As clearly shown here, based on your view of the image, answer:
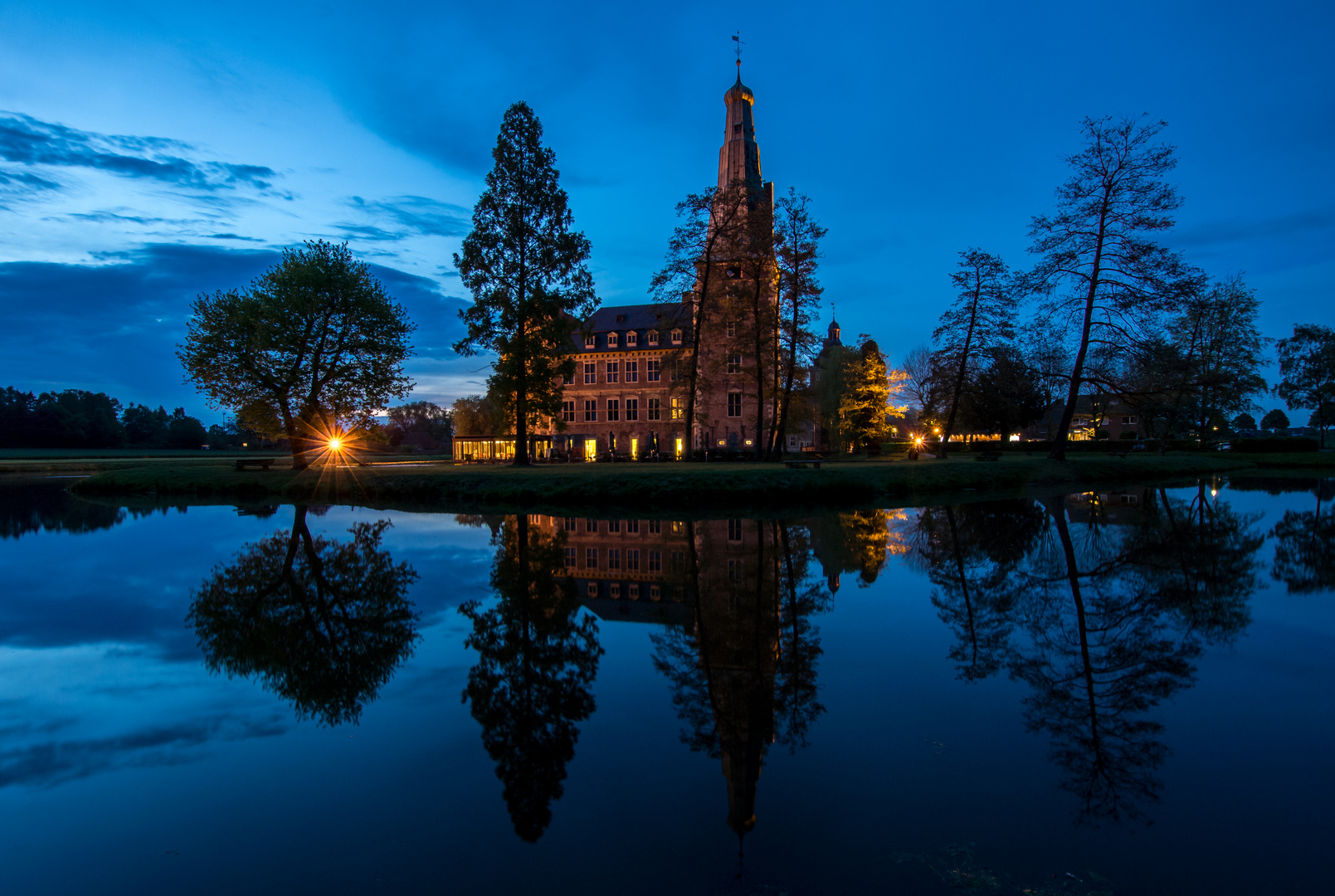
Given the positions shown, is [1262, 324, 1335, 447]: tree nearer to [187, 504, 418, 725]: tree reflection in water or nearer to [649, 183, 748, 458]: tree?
[649, 183, 748, 458]: tree

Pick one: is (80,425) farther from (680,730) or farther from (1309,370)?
(1309,370)

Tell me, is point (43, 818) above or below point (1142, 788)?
below

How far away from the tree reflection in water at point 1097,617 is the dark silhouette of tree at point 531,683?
3.00 meters

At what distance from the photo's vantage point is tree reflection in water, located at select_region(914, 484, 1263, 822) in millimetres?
3965

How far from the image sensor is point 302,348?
1223 inches

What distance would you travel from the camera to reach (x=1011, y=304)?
35.9 m

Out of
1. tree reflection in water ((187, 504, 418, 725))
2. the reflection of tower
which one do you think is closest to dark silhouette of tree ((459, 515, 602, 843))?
tree reflection in water ((187, 504, 418, 725))

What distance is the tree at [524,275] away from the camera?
27.9 m

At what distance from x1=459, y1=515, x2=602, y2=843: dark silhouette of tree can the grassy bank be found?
38.2ft

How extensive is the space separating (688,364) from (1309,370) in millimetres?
52491

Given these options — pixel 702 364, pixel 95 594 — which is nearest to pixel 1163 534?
pixel 95 594

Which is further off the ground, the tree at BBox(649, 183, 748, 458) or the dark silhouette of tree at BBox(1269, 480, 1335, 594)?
the tree at BBox(649, 183, 748, 458)

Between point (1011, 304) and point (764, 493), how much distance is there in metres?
24.3

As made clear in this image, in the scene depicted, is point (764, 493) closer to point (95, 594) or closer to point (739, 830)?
point (95, 594)
